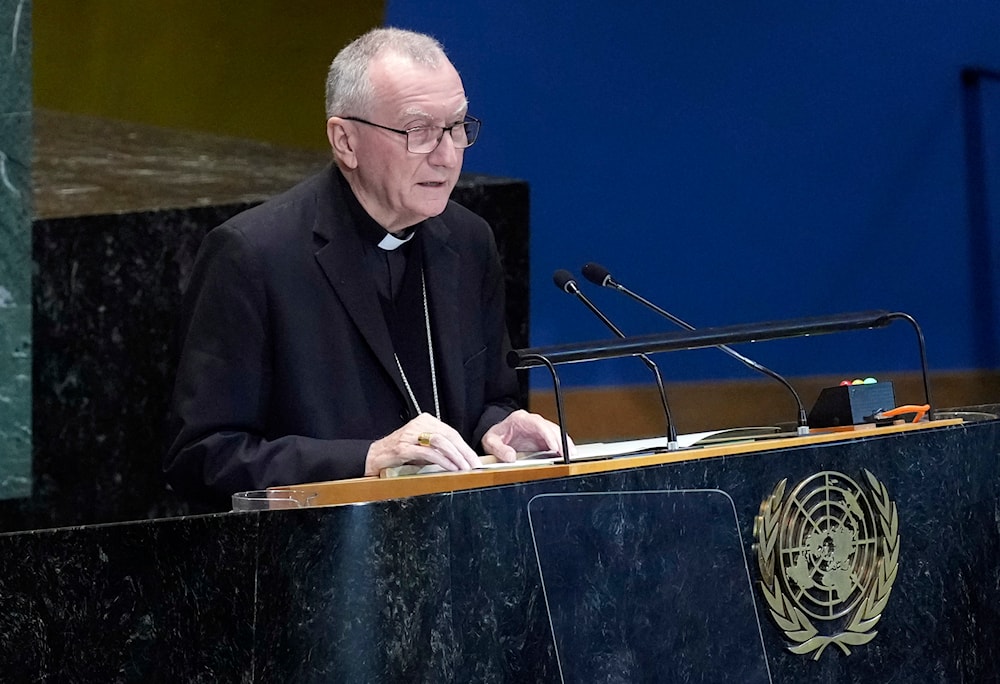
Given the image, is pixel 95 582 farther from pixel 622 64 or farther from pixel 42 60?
pixel 622 64

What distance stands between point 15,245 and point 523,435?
1.06 meters

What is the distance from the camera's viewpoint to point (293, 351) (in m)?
2.83

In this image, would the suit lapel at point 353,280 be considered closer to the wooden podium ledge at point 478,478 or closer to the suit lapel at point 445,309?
the suit lapel at point 445,309

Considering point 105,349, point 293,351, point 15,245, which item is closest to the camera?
point 293,351

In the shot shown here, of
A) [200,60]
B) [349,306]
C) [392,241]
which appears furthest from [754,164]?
[349,306]

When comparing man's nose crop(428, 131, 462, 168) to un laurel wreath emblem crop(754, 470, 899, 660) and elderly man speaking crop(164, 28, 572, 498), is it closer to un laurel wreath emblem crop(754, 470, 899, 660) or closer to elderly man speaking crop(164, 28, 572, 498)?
elderly man speaking crop(164, 28, 572, 498)

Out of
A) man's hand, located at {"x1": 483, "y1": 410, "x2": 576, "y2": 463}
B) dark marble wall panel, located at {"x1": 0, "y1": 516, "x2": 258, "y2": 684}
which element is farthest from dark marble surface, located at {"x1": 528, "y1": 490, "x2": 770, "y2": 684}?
man's hand, located at {"x1": 483, "y1": 410, "x2": 576, "y2": 463}

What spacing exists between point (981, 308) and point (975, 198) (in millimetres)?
388

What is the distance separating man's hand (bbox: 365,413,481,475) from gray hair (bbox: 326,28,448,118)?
2.63 ft

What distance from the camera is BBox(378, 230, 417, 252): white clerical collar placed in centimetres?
306

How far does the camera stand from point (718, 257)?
5.27m

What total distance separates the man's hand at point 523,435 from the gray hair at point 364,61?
2.24 feet

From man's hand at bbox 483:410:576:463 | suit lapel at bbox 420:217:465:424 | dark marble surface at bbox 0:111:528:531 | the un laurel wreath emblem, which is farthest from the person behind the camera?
dark marble surface at bbox 0:111:528:531

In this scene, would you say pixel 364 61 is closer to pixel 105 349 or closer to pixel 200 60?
pixel 105 349
